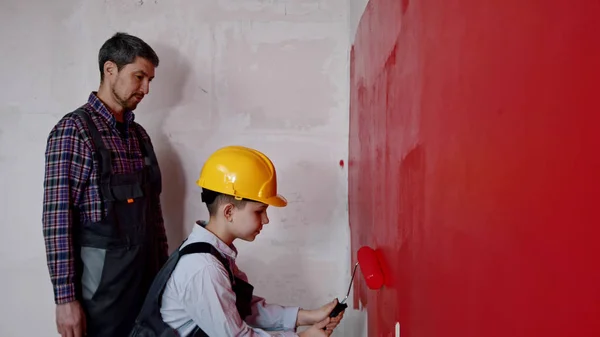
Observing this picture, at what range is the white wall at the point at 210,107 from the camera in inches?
77.9

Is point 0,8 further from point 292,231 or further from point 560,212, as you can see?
point 560,212

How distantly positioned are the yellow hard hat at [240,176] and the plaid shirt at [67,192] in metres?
0.51

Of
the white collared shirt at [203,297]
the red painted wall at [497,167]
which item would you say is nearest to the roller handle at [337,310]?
the white collared shirt at [203,297]

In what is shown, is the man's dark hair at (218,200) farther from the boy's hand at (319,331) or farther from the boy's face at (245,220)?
the boy's hand at (319,331)

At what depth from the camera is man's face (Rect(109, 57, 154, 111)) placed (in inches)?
64.9

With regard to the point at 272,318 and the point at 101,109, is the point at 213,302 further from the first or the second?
the point at 101,109

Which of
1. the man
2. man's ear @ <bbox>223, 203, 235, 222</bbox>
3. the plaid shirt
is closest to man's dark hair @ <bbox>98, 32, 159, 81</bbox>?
the man

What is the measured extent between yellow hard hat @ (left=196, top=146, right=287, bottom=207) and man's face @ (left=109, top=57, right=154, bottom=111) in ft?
1.92

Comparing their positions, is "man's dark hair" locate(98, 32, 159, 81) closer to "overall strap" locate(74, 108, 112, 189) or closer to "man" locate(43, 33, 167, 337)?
"man" locate(43, 33, 167, 337)

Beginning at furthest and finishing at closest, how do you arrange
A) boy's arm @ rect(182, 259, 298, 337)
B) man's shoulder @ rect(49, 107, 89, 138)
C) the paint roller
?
man's shoulder @ rect(49, 107, 89, 138), boy's arm @ rect(182, 259, 298, 337), the paint roller

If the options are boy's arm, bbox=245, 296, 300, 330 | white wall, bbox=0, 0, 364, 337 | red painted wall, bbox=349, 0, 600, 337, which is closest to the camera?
red painted wall, bbox=349, 0, 600, 337

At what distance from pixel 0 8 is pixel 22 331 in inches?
58.5

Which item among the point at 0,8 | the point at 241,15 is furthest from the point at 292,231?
the point at 0,8

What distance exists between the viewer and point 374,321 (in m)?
1.17
